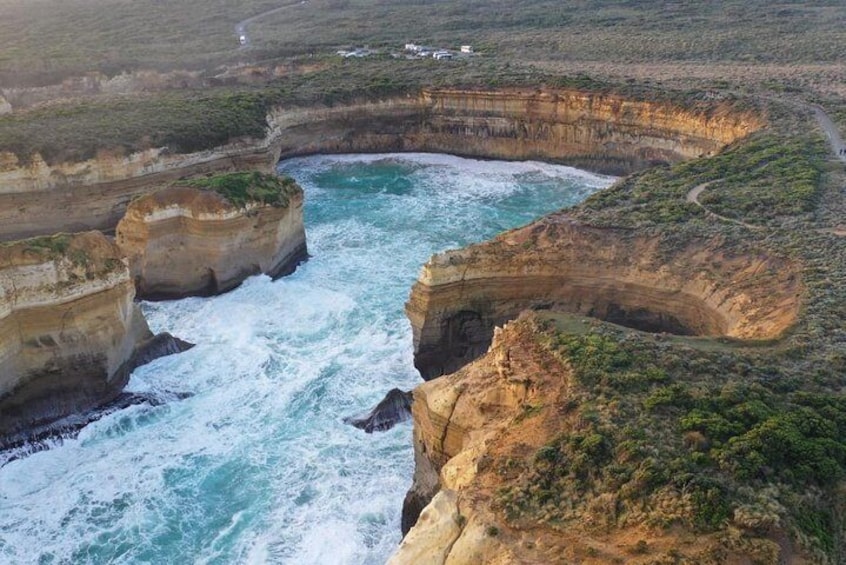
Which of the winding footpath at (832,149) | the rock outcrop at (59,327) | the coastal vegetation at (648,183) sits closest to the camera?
the coastal vegetation at (648,183)

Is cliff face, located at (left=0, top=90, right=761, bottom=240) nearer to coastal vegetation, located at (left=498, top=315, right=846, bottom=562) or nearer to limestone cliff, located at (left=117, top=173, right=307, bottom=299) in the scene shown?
limestone cliff, located at (left=117, top=173, right=307, bottom=299)

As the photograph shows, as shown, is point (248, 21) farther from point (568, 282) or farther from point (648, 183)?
point (568, 282)

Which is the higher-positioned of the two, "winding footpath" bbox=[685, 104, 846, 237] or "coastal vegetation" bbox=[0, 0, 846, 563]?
"coastal vegetation" bbox=[0, 0, 846, 563]

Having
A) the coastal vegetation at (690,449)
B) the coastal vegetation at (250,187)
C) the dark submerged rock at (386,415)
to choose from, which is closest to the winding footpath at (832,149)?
the coastal vegetation at (690,449)

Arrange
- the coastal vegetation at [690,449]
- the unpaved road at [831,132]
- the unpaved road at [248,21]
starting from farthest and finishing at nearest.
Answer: the unpaved road at [248,21] → the unpaved road at [831,132] → the coastal vegetation at [690,449]

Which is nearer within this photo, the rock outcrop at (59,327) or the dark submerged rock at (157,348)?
the rock outcrop at (59,327)

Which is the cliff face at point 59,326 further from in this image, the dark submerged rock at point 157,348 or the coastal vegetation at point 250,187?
the coastal vegetation at point 250,187

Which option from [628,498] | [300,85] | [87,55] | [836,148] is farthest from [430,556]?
[87,55]

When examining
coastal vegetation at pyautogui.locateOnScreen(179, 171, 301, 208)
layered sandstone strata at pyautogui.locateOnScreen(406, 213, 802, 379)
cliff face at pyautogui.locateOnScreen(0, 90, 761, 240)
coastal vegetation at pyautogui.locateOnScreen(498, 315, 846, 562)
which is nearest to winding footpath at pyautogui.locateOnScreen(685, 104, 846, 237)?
layered sandstone strata at pyautogui.locateOnScreen(406, 213, 802, 379)

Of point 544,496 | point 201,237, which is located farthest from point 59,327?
point 544,496
